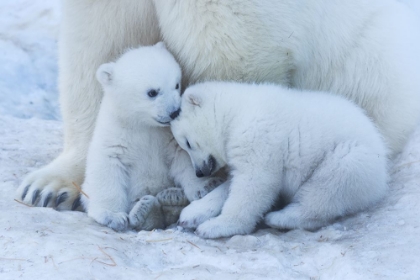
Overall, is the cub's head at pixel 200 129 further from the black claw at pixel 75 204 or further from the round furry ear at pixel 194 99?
the black claw at pixel 75 204

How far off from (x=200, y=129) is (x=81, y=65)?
98 cm

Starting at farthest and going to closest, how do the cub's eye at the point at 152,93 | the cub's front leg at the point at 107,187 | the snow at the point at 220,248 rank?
the cub's eye at the point at 152,93, the cub's front leg at the point at 107,187, the snow at the point at 220,248

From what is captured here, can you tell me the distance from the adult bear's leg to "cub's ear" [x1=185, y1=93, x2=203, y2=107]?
629 millimetres

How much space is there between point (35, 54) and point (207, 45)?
354 centimetres

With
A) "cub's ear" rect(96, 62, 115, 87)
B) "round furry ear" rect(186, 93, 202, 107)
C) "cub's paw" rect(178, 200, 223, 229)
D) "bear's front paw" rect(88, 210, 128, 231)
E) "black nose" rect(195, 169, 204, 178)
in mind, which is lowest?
"bear's front paw" rect(88, 210, 128, 231)

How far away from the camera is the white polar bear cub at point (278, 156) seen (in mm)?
2768

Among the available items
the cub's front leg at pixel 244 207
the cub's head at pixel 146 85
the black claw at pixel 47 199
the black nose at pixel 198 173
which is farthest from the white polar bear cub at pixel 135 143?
the cub's front leg at pixel 244 207

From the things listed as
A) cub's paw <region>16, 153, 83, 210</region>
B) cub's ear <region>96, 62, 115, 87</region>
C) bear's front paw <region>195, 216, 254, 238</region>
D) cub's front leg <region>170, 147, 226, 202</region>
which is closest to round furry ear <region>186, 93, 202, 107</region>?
cub's front leg <region>170, 147, 226, 202</region>

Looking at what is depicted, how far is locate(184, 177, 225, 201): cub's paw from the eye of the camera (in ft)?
10.0

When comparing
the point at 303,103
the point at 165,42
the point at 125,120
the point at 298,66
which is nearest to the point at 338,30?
the point at 298,66

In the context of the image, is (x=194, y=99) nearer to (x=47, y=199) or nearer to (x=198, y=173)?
(x=198, y=173)

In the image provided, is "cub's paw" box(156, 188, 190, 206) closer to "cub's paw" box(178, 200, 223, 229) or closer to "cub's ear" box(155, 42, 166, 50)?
"cub's paw" box(178, 200, 223, 229)

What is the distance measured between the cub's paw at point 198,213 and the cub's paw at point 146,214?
5.4 inches

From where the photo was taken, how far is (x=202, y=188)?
3064 millimetres
